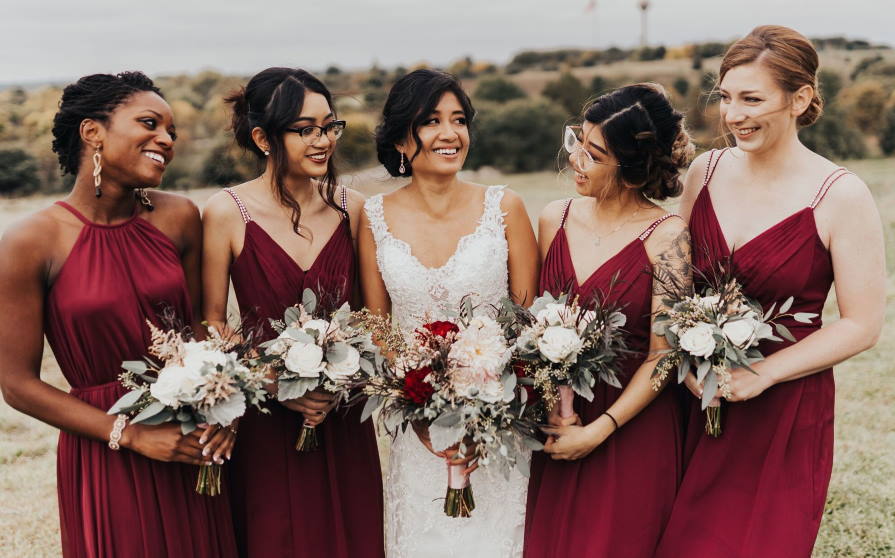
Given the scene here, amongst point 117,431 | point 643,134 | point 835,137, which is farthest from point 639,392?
point 835,137

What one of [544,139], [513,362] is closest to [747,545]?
[513,362]

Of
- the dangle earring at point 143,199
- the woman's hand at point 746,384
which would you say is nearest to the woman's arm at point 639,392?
the woman's hand at point 746,384

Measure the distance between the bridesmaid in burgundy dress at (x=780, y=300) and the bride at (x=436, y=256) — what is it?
1085 millimetres

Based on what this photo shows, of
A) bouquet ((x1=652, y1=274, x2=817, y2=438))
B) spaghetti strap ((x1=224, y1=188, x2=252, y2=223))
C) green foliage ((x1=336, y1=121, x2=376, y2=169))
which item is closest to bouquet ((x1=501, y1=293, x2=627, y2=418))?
bouquet ((x1=652, y1=274, x2=817, y2=438))

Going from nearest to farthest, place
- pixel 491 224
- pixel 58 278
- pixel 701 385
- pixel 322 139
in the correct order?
pixel 58 278
pixel 701 385
pixel 322 139
pixel 491 224

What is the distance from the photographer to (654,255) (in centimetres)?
397

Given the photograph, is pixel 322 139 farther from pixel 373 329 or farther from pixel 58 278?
pixel 58 278

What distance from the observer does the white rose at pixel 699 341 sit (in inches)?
137

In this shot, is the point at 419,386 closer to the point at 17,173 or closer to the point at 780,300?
the point at 780,300

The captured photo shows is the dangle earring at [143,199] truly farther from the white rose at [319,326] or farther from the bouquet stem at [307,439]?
the bouquet stem at [307,439]

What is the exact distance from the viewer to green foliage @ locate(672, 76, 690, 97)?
44.6 m

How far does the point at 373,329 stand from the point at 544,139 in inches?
1532

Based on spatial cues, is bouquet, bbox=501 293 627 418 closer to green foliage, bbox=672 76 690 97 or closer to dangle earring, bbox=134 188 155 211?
dangle earring, bbox=134 188 155 211

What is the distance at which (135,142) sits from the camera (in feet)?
12.2
